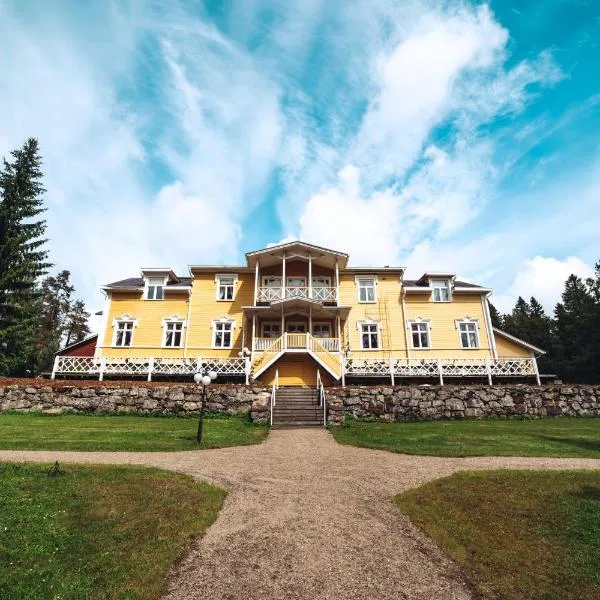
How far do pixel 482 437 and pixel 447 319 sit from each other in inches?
544

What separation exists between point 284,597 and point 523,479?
6104 mm

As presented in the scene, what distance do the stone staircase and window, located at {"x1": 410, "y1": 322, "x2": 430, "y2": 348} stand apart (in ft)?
31.2

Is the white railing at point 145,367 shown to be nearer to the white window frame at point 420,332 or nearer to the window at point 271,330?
the window at point 271,330

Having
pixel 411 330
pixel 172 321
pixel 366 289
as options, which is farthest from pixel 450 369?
pixel 172 321

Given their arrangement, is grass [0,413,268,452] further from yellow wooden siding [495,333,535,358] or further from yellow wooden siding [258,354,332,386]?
yellow wooden siding [495,333,535,358]

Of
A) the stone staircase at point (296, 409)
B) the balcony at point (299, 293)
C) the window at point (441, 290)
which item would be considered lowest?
the stone staircase at point (296, 409)

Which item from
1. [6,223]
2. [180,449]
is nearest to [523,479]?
[180,449]

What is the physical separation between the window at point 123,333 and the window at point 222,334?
18.8ft

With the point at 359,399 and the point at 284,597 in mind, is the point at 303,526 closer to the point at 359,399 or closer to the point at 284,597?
the point at 284,597

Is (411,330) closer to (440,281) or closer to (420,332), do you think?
(420,332)

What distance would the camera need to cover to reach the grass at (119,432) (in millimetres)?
10914

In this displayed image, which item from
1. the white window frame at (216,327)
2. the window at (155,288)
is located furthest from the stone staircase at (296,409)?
the window at (155,288)

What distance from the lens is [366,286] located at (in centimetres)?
2619

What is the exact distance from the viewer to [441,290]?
2617 centimetres
